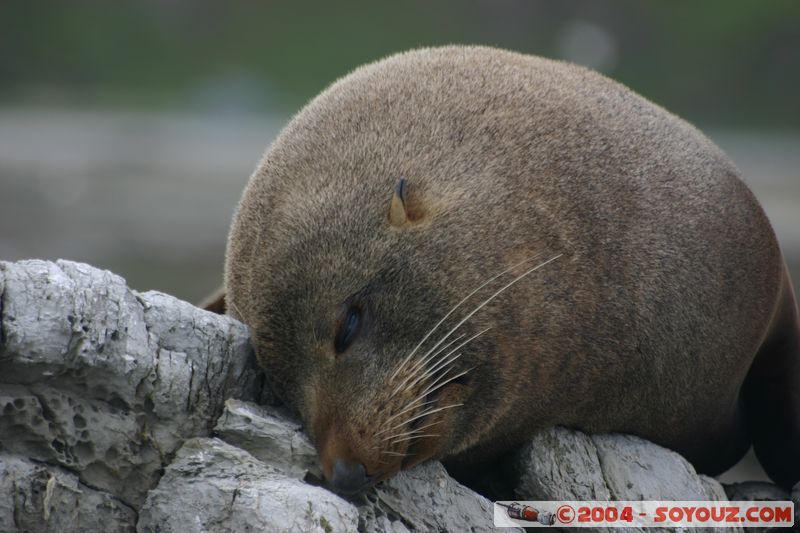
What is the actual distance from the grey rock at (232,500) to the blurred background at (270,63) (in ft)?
74.3

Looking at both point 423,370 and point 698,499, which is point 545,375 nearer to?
point 423,370

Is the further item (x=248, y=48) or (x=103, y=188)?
(x=248, y=48)

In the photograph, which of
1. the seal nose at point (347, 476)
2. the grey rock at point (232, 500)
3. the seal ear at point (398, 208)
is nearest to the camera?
the grey rock at point (232, 500)

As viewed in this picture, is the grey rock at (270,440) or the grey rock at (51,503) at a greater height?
the grey rock at (270,440)

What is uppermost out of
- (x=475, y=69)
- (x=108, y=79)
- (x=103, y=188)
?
(x=108, y=79)

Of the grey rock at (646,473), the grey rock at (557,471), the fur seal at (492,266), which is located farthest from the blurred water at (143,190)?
the grey rock at (557,471)

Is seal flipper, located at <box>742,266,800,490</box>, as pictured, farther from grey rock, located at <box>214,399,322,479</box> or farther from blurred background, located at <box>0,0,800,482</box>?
blurred background, located at <box>0,0,800,482</box>

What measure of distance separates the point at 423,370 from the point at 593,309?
101 cm

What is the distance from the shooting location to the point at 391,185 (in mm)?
5090

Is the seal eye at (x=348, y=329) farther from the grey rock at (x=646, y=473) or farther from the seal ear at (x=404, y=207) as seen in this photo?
the grey rock at (x=646, y=473)

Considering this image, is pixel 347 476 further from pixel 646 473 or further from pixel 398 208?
pixel 646 473

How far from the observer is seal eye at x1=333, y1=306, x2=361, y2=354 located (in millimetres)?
4785

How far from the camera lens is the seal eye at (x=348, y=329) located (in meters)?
4.79

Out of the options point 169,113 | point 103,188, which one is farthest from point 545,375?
point 169,113
